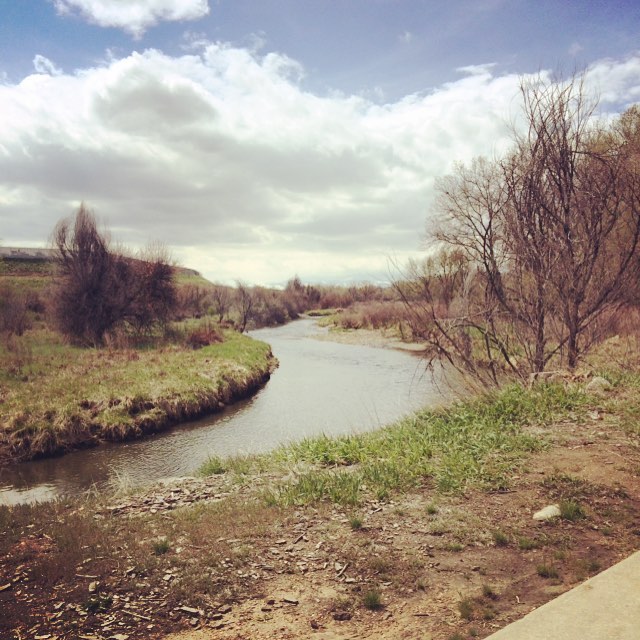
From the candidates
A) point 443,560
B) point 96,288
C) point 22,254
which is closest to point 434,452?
point 443,560

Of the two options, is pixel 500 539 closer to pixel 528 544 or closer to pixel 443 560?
pixel 528 544

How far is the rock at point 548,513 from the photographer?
17.9ft

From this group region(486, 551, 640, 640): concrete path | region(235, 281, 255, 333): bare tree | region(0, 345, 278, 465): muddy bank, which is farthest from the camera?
region(235, 281, 255, 333): bare tree

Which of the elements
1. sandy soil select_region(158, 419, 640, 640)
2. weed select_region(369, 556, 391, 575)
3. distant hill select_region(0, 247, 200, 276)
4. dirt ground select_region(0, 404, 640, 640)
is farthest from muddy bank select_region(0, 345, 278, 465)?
distant hill select_region(0, 247, 200, 276)

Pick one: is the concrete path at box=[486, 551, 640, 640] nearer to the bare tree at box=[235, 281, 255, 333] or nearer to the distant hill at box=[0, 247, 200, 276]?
the bare tree at box=[235, 281, 255, 333]

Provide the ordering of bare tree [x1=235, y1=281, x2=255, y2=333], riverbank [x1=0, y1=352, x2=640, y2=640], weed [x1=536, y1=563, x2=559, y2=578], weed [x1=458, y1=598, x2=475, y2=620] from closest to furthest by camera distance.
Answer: weed [x1=458, y1=598, x2=475, y2=620], riverbank [x1=0, y1=352, x2=640, y2=640], weed [x1=536, y1=563, x2=559, y2=578], bare tree [x1=235, y1=281, x2=255, y2=333]

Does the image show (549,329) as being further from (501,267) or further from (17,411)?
(17,411)

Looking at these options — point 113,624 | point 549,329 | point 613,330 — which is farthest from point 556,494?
point 613,330

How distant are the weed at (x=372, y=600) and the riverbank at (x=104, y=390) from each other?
1142cm

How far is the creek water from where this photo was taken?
11195 millimetres

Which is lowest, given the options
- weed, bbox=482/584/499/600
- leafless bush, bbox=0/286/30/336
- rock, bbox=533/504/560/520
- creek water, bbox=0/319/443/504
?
creek water, bbox=0/319/443/504

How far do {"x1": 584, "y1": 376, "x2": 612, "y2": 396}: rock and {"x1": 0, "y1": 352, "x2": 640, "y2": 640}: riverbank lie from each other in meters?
1.14

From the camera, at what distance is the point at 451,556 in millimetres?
4934

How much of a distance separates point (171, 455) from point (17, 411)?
452cm
